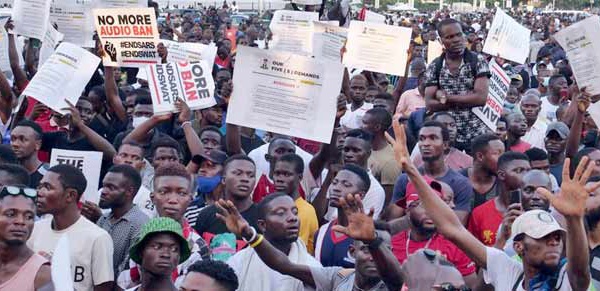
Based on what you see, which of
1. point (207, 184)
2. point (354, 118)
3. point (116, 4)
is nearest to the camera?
point (207, 184)

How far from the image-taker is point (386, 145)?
8.59 meters

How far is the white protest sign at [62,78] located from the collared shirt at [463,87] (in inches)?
109

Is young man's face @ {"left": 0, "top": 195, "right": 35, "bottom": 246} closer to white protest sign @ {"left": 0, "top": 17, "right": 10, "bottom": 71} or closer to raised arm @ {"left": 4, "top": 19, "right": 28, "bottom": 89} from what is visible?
raised arm @ {"left": 4, "top": 19, "right": 28, "bottom": 89}

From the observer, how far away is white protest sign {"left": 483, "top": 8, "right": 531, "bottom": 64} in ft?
37.5

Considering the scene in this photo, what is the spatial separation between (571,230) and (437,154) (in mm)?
2785

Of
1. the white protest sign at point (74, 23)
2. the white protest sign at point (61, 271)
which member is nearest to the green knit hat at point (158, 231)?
the white protest sign at point (61, 271)

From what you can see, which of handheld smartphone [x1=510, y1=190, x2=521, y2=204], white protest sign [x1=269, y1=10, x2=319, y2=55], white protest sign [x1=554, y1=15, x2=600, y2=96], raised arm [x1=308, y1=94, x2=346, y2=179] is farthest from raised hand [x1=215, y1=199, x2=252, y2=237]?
white protest sign [x1=269, y1=10, x2=319, y2=55]

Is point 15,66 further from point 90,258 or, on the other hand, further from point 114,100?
point 90,258

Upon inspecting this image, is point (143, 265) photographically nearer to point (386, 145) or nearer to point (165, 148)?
point (165, 148)

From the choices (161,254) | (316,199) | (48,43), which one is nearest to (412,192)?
(316,199)

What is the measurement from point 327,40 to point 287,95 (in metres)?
3.26

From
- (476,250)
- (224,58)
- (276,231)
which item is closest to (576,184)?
(476,250)

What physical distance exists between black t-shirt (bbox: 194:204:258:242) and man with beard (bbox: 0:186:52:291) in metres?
1.32

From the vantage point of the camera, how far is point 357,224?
524cm
